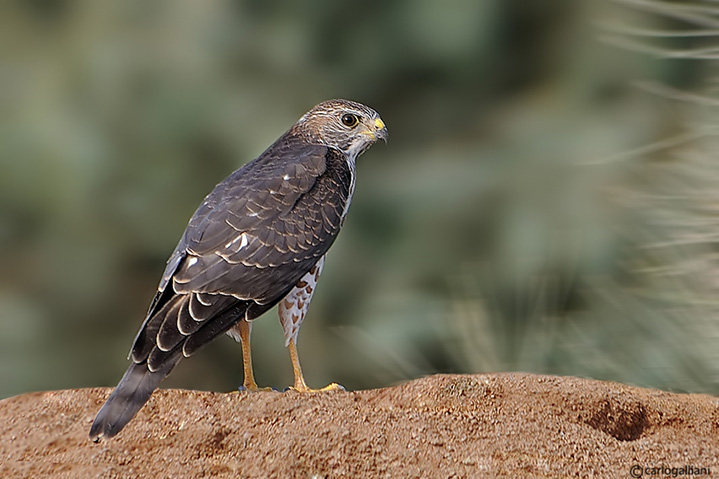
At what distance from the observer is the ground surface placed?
2.50 metres

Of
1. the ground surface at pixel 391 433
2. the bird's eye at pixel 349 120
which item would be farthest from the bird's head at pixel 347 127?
the ground surface at pixel 391 433

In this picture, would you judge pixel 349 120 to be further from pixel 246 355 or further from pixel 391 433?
pixel 391 433

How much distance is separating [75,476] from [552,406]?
4.22ft

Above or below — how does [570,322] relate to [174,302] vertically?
below

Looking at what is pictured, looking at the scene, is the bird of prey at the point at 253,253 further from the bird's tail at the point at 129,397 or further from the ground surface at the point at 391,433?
the ground surface at the point at 391,433

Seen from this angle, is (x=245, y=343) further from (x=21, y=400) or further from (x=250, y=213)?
(x=21, y=400)

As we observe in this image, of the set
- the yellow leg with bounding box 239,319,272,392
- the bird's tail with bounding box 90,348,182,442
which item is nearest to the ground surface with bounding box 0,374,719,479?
the bird's tail with bounding box 90,348,182,442

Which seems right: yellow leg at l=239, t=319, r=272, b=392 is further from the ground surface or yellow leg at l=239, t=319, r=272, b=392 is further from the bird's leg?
the ground surface

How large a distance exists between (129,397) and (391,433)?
72 centimetres

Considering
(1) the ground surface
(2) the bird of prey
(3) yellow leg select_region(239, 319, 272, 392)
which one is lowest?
(3) yellow leg select_region(239, 319, 272, 392)

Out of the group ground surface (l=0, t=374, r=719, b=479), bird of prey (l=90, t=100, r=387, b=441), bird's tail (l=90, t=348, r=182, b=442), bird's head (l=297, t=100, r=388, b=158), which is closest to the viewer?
ground surface (l=0, t=374, r=719, b=479)

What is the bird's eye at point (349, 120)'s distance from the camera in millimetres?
3748

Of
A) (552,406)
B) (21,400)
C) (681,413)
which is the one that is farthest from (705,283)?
(21,400)

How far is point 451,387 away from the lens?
2.97m
